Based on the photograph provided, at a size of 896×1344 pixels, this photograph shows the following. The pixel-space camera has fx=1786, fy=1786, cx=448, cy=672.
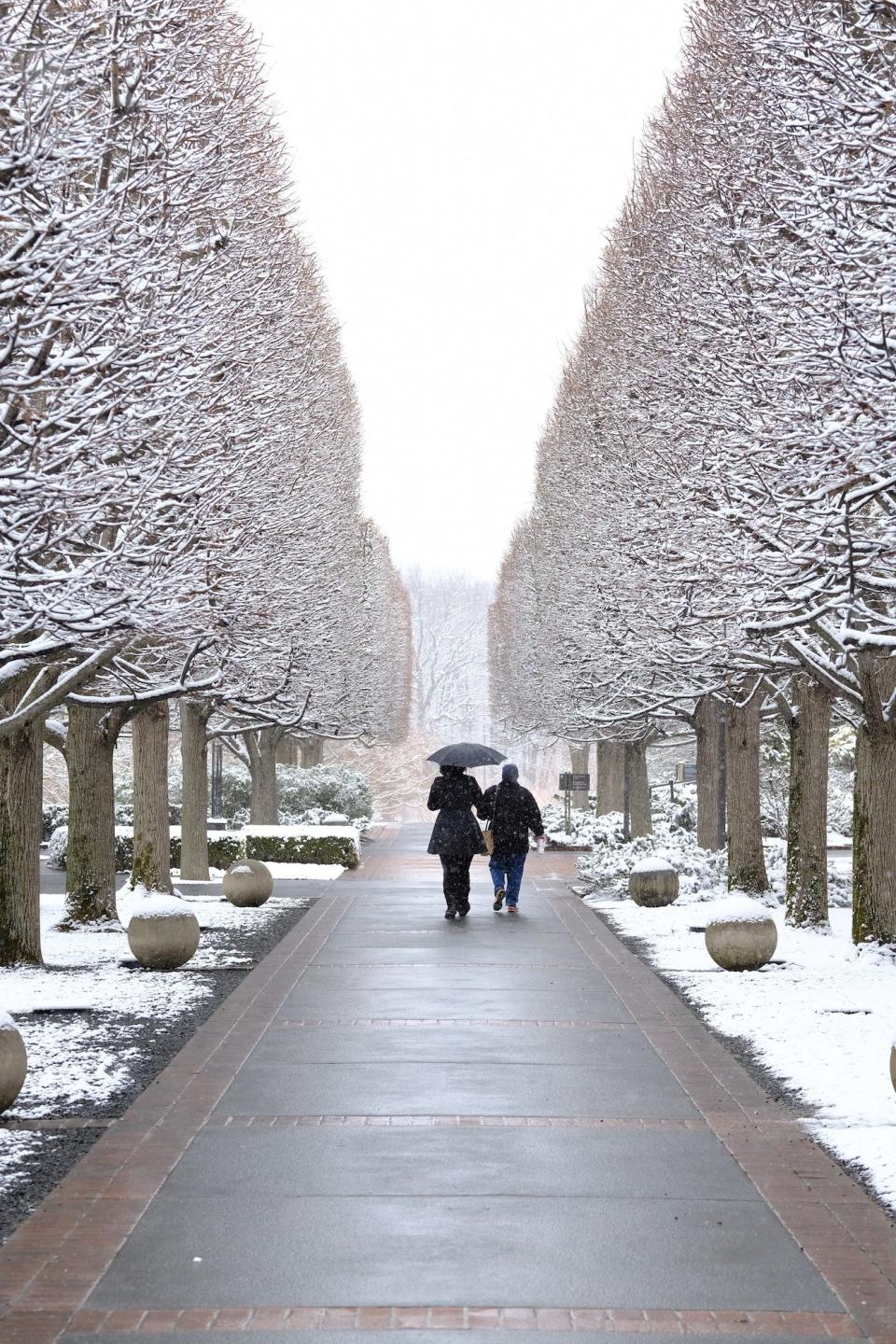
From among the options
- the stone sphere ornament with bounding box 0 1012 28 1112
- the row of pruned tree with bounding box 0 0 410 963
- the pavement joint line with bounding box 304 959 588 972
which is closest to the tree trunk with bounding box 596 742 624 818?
the row of pruned tree with bounding box 0 0 410 963

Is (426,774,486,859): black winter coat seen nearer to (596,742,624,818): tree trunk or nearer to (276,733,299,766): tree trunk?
(596,742,624,818): tree trunk

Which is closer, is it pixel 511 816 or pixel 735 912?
pixel 735 912

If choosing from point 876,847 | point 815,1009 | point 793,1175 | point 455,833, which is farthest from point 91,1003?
point 455,833

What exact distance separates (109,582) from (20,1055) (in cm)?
416

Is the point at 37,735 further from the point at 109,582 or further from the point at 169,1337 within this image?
the point at 169,1337

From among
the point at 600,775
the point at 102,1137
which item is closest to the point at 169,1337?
the point at 102,1137

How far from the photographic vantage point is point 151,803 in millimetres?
21547

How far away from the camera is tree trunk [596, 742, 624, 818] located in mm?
43562

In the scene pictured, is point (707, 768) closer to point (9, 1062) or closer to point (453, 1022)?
point (453, 1022)

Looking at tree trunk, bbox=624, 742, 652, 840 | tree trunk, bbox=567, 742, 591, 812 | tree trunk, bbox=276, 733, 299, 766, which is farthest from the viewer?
tree trunk, bbox=276, 733, 299, 766

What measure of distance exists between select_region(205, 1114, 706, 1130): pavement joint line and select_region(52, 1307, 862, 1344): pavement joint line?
299cm

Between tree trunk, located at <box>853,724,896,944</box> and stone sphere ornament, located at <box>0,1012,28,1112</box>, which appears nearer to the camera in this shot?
stone sphere ornament, located at <box>0,1012,28,1112</box>

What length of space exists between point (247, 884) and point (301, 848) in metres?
10.6

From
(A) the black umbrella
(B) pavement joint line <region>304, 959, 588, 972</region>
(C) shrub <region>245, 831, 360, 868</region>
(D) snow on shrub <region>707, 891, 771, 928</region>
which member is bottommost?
(C) shrub <region>245, 831, 360, 868</region>
